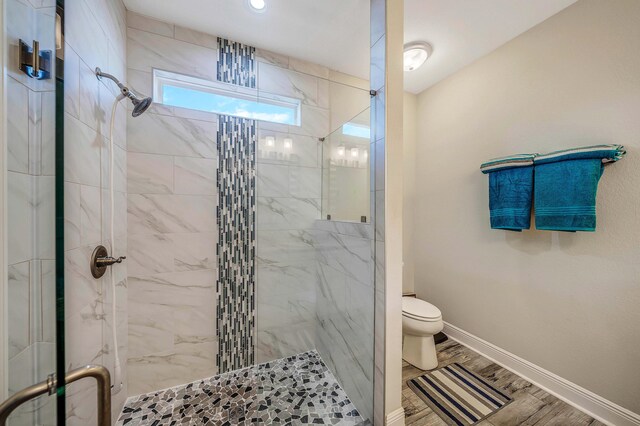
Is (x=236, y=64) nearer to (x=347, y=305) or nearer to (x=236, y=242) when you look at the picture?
(x=236, y=242)

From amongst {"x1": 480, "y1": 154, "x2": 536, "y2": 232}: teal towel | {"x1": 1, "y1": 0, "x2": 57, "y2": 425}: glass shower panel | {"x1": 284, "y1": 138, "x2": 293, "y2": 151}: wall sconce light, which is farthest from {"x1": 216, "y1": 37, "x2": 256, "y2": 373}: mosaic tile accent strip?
{"x1": 480, "y1": 154, "x2": 536, "y2": 232}: teal towel

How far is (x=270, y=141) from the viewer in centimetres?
153

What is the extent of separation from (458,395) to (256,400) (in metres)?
1.27

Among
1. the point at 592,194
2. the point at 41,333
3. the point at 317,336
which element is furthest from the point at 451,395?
the point at 41,333

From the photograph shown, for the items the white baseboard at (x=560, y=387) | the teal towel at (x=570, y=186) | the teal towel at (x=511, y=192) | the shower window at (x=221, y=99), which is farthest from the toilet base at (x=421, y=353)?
the shower window at (x=221, y=99)

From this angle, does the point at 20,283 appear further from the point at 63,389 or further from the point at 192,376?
the point at 192,376

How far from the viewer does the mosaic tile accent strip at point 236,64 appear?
1577mm

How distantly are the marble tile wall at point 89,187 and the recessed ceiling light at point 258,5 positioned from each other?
74 cm

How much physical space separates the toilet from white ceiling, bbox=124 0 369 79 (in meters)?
1.86

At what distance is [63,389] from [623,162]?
2452 millimetres

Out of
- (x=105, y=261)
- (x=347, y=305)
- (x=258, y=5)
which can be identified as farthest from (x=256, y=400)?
(x=258, y=5)

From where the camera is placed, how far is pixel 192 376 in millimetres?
1500

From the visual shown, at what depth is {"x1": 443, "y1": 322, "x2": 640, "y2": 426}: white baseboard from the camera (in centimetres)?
119

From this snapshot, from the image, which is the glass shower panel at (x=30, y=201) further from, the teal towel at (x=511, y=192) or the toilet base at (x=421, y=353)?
the teal towel at (x=511, y=192)
